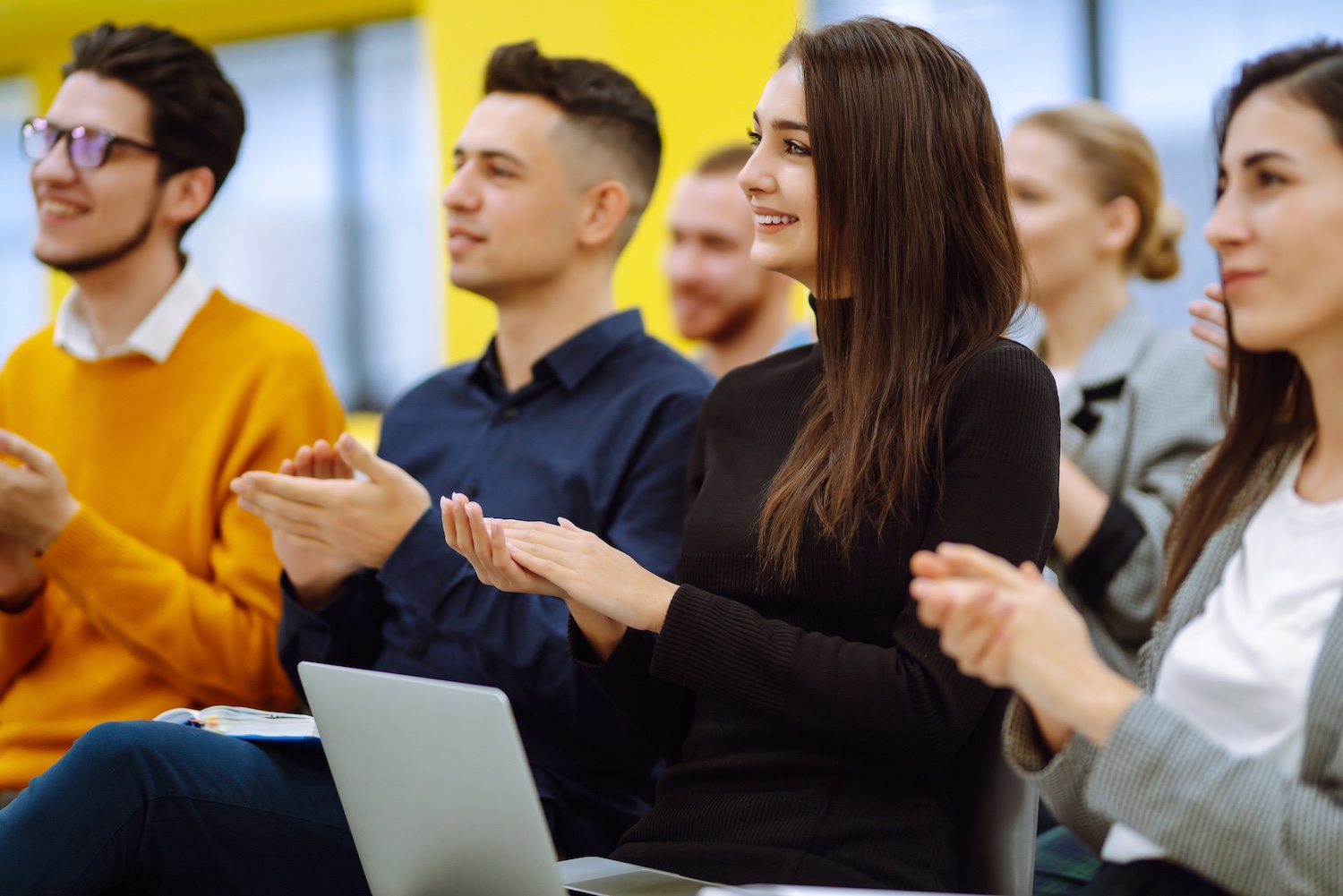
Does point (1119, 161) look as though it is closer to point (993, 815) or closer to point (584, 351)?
point (584, 351)

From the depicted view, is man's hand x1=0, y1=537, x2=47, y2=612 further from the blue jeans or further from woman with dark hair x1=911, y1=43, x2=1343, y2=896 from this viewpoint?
woman with dark hair x1=911, y1=43, x2=1343, y2=896

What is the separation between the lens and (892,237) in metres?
1.39

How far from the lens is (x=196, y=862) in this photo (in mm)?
A: 1487

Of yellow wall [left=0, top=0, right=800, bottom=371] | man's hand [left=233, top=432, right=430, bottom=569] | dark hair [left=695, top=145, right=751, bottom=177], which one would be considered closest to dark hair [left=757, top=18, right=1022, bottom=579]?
man's hand [left=233, top=432, right=430, bottom=569]

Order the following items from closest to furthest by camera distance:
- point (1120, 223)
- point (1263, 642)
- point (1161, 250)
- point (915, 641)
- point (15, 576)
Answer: point (1263, 642) → point (915, 641) → point (15, 576) → point (1120, 223) → point (1161, 250)

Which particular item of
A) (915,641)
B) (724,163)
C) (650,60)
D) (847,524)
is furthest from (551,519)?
(650,60)

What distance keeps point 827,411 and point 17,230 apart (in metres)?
8.13

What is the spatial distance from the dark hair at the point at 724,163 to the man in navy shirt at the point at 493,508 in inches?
48.2

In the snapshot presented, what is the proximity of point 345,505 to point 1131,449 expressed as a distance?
135 centimetres

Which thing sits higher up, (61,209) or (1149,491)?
(61,209)

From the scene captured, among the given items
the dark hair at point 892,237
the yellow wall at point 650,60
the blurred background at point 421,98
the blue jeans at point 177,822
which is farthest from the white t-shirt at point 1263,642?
the yellow wall at point 650,60

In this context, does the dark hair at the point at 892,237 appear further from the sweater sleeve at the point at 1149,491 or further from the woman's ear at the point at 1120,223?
the woman's ear at the point at 1120,223

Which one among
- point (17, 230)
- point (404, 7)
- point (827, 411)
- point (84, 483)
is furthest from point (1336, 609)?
point (17, 230)

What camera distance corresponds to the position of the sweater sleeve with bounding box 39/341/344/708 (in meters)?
1.85
